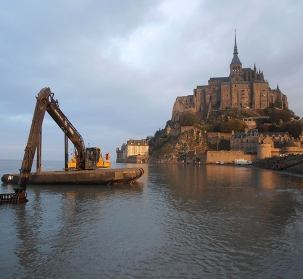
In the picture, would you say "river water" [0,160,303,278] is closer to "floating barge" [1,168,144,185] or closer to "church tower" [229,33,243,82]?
"floating barge" [1,168,144,185]

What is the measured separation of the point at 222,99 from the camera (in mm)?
117000

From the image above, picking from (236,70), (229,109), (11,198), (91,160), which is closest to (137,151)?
(229,109)

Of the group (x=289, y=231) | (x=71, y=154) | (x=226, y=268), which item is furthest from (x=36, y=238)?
(x=71, y=154)

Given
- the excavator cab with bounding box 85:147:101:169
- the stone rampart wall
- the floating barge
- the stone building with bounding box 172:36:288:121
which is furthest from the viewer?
the stone building with bounding box 172:36:288:121

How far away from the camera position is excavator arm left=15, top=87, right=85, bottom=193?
20359mm

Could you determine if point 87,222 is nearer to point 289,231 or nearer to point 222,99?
point 289,231

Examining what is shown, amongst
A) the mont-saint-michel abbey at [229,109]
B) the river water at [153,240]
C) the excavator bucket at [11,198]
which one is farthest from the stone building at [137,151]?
the river water at [153,240]

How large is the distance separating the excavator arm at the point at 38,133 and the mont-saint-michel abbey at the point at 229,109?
6390 cm

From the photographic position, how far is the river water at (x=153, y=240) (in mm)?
8500

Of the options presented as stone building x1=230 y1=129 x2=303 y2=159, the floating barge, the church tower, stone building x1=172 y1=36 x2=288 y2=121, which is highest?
the church tower

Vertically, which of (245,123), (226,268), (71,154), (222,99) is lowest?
(226,268)

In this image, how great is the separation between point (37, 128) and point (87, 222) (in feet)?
36.1

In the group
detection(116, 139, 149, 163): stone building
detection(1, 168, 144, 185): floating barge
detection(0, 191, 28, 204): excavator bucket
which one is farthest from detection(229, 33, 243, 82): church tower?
detection(0, 191, 28, 204): excavator bucket

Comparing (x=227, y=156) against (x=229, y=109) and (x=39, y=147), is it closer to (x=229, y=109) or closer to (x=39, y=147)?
(x=229, y=109)
